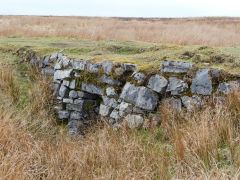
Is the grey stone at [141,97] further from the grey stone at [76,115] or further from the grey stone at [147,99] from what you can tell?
the grey stone at [76,115]

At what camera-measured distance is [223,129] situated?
3598 millimetres

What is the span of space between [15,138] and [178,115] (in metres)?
2.59

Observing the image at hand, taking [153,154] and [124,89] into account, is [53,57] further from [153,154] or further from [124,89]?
[153,154]

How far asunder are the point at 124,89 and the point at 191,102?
1.29 m

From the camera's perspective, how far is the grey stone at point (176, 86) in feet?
14.8

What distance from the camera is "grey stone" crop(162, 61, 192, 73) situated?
466cm

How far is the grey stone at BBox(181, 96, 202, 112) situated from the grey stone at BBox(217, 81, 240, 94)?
363 mm

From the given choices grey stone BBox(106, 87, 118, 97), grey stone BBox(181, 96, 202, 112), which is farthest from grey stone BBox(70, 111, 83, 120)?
grey stone BBox(181, 96, 202, 112)

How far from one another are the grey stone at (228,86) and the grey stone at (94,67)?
2435 millimetres


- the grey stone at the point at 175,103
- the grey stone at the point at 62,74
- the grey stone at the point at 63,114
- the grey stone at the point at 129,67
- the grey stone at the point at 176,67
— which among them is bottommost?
the grey stone at the point at 63,114

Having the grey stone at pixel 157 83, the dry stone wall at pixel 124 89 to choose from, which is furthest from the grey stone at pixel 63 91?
the grey stone at pixel 157 83

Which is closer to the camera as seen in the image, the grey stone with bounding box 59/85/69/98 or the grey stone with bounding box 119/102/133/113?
the grey stone with bounding box 119/102/133/113

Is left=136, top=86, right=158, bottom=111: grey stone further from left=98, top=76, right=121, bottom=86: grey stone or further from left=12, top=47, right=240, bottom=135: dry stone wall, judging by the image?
left=98, top=76, right=121, bottom=86: grey stone

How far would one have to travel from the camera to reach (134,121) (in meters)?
4.64
